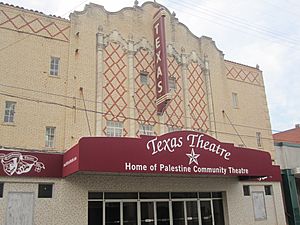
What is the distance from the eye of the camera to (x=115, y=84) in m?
19.1

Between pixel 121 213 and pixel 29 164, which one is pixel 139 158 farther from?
pixel 29 164

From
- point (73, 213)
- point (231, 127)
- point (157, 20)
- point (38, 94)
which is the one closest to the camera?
point (73, 213)

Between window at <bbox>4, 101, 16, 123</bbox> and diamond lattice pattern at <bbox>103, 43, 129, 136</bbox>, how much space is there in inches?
174

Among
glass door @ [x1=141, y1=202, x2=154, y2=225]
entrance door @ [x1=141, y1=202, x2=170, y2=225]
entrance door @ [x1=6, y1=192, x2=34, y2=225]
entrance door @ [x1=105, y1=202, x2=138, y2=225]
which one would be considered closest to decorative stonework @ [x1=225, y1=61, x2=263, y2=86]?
entrance door @ [x1=141, y1=202, x2=170, y2=225]

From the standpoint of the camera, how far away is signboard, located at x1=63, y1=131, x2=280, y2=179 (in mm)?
14047

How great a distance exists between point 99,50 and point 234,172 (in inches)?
370

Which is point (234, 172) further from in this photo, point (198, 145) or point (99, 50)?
point (99, 50)

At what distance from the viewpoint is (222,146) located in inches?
677

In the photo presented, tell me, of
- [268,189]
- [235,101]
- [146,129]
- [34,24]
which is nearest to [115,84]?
[146,129]

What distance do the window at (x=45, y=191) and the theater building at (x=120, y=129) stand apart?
0.04 meters

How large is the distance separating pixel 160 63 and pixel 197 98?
377 cm

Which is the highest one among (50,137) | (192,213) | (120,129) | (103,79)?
(103,79)

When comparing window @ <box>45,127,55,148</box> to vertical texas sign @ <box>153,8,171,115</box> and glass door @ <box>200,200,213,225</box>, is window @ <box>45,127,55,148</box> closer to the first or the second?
vertical texas sign @ <box>153,8,171,115</box>

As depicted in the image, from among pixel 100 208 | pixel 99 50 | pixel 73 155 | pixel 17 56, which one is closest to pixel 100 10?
pixel 99 50
